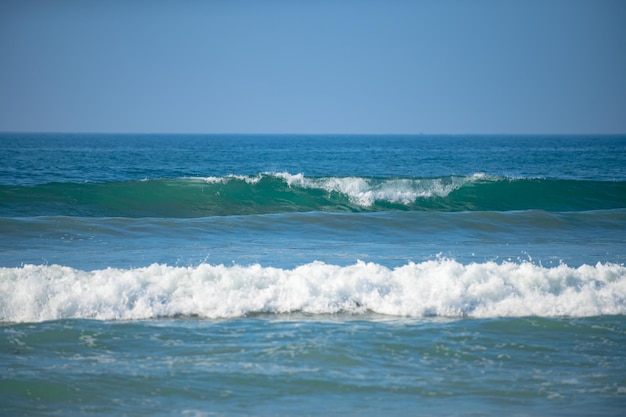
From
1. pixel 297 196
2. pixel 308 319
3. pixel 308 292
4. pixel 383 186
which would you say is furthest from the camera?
pixel 383 186

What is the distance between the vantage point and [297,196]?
84.5 ft

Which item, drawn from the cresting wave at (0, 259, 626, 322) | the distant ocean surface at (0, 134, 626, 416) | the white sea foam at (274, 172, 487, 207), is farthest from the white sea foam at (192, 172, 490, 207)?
the cresting wave at (0, 259, 626, 322)

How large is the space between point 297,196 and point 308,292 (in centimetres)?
1544

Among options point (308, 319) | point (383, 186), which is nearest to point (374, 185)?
point (383, 186)

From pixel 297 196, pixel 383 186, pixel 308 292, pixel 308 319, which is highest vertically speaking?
pixel 383 186

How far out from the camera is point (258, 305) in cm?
1012

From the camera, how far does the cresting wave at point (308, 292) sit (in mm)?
9922

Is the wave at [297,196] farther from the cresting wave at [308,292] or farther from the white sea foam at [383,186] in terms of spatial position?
the cresting wave at [308,292]

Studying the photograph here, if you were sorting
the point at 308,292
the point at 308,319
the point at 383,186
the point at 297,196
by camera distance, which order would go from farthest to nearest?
the point at 383,186
the point at 297,196
the point at 308,292
the point at 308,319

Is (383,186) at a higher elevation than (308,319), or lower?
higher

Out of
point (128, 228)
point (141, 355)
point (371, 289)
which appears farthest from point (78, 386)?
point (128, 228)

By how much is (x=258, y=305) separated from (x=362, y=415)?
12.2 ft

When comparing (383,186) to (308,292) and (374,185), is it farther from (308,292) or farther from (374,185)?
(308,292)

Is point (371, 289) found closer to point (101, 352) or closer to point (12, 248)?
point (101, 352)
